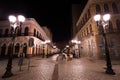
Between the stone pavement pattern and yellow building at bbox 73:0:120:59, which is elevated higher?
yellow building at bbox 73:0:120:59

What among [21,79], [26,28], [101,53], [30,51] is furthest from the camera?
[26,28]

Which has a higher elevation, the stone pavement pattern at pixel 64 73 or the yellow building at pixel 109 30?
the yellow building at pixel 109 30

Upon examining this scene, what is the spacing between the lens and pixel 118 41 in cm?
1722

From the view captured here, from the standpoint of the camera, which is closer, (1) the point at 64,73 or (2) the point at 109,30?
(1) the point at 64,73

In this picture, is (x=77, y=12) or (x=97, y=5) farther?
(x=77, y=12)

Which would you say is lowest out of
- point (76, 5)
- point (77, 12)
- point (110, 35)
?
point (110, 35)

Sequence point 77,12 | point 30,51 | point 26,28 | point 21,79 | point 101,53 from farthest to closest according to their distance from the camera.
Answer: point 77,12 < point 26,28 < point 30,51 < point 101,53 < point 21,79

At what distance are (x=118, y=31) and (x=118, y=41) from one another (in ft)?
6.12

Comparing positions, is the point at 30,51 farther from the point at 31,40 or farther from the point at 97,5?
the point at 97,5

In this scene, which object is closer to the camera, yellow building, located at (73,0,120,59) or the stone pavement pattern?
the stone pavement pattern

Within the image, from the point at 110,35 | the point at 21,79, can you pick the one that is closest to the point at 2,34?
the point at 21,79

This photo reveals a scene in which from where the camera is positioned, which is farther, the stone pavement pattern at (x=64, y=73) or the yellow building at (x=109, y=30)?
the yellow building at (x=109, y=30)

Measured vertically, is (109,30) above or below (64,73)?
above

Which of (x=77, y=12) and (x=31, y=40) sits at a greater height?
(x=77, y=12)
